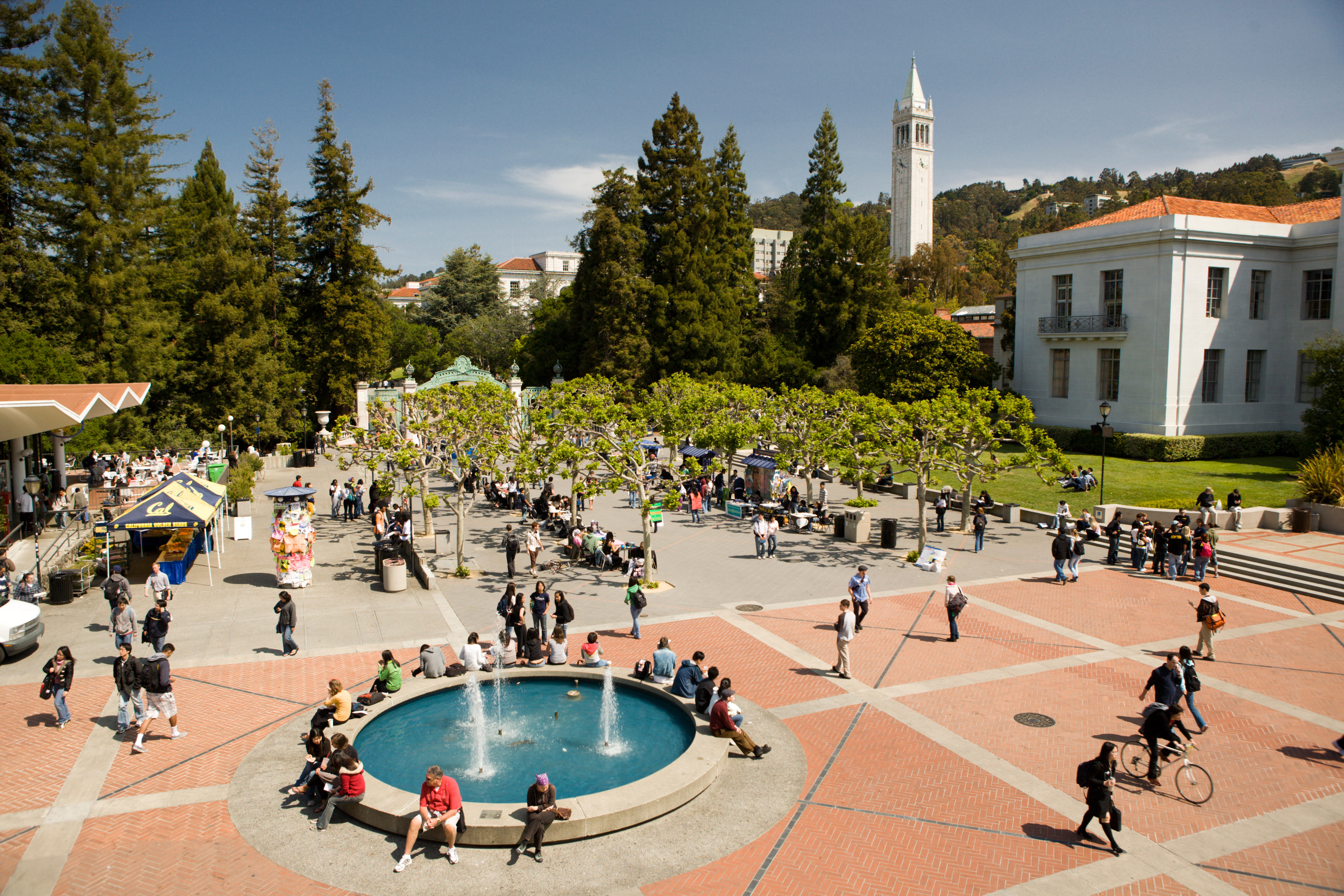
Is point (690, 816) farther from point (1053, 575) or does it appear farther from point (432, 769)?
point (1053, 575)

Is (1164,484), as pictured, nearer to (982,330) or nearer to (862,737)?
(862,737)

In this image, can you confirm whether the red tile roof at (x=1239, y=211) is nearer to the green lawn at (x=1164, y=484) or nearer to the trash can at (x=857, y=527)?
the green lawn at (x=1164, y=484)

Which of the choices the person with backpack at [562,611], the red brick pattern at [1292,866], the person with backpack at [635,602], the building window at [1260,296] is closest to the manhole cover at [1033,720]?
the red brick pattern at [1292,866]

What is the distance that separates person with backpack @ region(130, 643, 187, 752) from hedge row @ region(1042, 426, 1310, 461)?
38713 mm

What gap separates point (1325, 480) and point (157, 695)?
32741mm

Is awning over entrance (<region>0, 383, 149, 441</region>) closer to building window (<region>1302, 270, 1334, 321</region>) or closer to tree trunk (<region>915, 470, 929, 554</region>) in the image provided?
tree trunk (<region>915, 470, 929, 554</region>)

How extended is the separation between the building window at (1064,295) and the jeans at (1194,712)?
37.8 meters

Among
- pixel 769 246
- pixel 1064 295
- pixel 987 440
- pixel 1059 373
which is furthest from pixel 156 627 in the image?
pixel 769 246

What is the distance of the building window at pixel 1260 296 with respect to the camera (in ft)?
139

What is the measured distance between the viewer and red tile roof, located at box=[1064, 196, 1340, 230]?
140 ft

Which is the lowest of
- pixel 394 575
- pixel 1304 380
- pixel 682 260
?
pixel 394 575

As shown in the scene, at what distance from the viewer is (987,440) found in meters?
25.0

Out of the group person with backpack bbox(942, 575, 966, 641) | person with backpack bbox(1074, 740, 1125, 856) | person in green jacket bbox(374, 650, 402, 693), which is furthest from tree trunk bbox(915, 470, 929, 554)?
person in green jacket bbox(374, 650, 402, 693)

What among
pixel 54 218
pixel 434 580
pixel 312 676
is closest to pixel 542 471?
pixel 434 580
